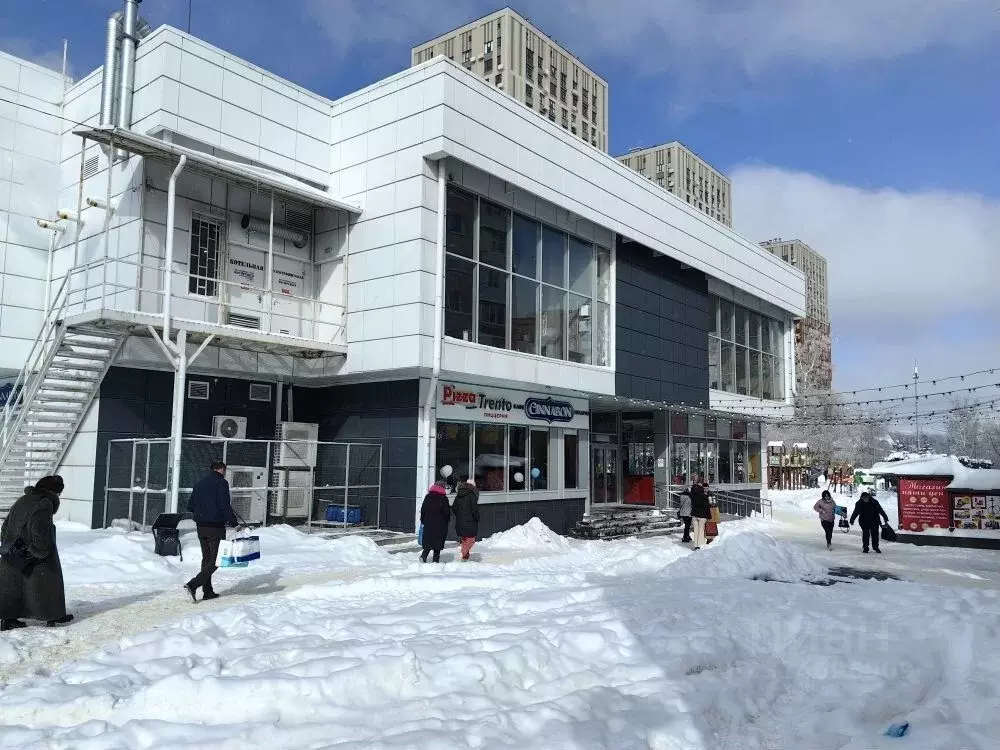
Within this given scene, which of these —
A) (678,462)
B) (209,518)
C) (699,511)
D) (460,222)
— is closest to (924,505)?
(699,511)

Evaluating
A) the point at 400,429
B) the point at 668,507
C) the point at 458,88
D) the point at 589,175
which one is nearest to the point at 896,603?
the point at 400,429

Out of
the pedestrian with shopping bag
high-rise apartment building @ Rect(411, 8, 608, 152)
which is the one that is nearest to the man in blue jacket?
the pedestrian with shopping bag

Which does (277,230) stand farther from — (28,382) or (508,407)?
(508,407)

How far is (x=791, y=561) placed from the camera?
14.8 metres

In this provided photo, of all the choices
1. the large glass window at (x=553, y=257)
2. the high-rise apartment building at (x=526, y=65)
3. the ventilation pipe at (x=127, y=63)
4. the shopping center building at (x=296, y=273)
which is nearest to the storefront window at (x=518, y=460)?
the shopping center building at (x=296, y=273)

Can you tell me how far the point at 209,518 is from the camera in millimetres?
10359

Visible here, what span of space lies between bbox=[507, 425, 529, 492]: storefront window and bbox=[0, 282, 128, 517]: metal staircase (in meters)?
9.78

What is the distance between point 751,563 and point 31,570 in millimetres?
11066

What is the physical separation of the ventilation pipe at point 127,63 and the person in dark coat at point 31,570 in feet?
36.2

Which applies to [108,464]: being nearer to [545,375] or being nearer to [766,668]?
[545,375]

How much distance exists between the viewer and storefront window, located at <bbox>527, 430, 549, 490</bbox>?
21.6 metres

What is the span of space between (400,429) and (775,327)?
23368mm

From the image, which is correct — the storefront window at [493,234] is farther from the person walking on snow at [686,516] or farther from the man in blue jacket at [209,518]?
the man in blue jacket at [209,518]

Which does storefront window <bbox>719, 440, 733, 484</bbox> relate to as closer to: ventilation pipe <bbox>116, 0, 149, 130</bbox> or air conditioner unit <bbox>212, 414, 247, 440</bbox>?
air conditioner unit <bbox>212, 414, 247, 440</bbox>
